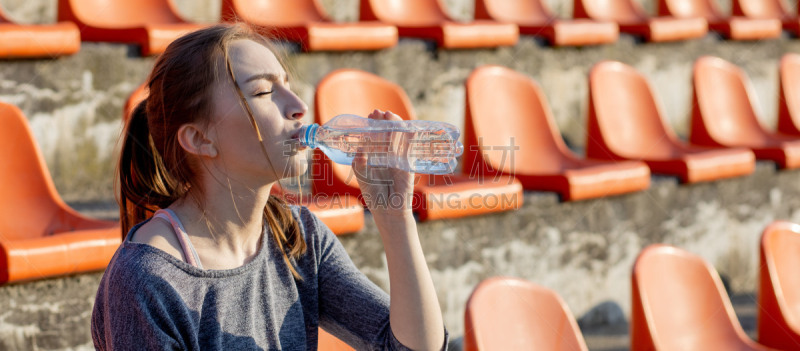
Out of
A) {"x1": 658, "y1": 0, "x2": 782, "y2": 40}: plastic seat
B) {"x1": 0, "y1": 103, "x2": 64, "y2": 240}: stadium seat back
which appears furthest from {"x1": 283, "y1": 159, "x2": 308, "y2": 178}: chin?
{"x1": 658, "y1": 0, "x2": 782, "y2": 40}: plastic seat

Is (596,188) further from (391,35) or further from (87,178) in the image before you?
(87,178)

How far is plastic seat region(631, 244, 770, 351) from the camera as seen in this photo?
1.58 meters

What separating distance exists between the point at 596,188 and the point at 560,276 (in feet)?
0.82

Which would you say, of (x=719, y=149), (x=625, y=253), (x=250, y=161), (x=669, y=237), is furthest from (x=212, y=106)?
(x=719, y=149)

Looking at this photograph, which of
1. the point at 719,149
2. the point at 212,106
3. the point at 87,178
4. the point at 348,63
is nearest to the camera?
the point at 212,106

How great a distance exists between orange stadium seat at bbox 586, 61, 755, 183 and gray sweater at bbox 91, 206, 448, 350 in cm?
171

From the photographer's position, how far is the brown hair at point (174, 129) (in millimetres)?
979

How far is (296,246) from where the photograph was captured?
107cm

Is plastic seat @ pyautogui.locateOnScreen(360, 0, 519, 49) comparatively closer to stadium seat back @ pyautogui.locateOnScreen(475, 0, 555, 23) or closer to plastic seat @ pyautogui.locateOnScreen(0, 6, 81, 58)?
stadium seat back @ pyautogui.locateOnScreen(475, 0, 555, 23)

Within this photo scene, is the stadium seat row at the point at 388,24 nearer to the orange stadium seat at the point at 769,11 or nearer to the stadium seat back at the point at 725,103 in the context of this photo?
the orange stadium seat at the point at 769,11

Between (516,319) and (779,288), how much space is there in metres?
0.77

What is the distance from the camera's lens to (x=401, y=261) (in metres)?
1.04

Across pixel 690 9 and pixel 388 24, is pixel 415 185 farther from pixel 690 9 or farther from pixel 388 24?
pixel 690 9

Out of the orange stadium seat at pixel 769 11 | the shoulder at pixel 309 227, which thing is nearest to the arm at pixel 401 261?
the shoulder at pixel 309 227
